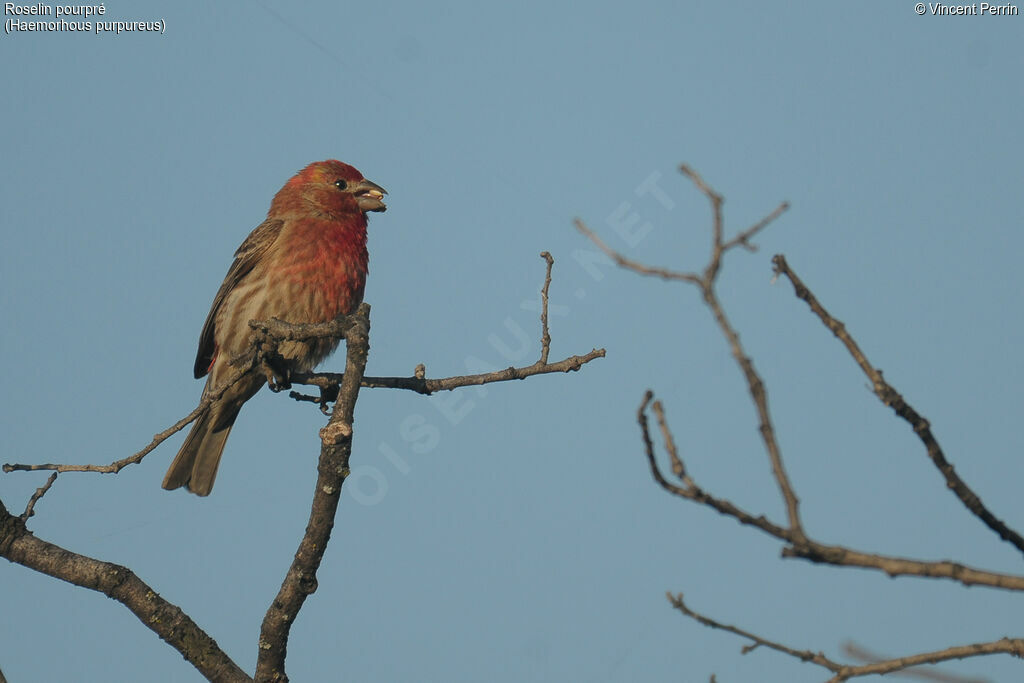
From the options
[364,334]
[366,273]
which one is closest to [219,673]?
[364,334]

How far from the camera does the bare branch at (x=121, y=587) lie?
Answer: 15.3ft

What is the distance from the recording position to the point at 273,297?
25.7 feet

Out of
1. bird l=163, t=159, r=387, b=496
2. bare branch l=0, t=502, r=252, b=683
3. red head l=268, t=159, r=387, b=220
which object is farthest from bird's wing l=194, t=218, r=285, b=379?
bare branch l=0, t=502, r=252, b=683

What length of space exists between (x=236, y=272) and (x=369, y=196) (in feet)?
4.04

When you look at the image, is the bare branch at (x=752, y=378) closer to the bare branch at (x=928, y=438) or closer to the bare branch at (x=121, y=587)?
the bare branch at (x=928, y=438)

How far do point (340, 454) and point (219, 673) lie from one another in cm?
107

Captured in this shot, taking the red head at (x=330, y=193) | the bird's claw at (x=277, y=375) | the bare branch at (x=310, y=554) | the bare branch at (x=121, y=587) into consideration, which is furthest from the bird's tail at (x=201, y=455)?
the bare branch at (x=310, y=554)

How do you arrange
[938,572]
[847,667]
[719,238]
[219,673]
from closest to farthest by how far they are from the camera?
[719,238]
[938,572]
[847,667]
[219,673]

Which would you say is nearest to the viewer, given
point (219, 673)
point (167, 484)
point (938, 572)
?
point (938, 572)

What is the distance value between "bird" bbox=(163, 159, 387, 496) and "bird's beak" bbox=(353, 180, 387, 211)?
14 centimetres

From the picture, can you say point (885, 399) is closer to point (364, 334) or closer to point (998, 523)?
point (998, 523)

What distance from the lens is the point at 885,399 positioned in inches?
119

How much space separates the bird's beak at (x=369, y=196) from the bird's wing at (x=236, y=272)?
2.15ft

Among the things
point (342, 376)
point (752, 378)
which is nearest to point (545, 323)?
point (342, 376)
